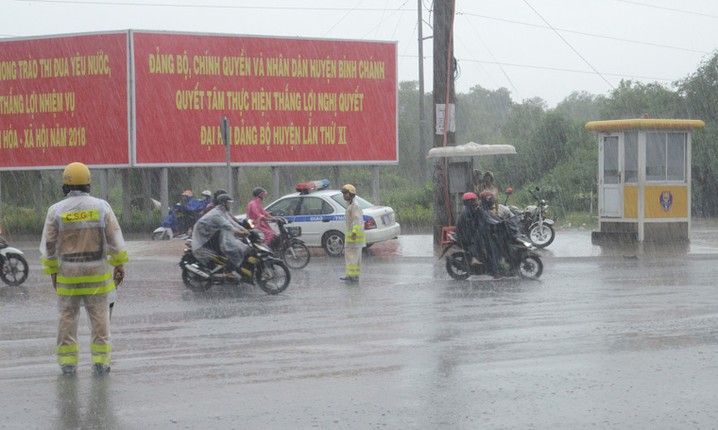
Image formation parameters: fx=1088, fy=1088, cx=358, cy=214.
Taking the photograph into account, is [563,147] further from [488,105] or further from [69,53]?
[488,105]

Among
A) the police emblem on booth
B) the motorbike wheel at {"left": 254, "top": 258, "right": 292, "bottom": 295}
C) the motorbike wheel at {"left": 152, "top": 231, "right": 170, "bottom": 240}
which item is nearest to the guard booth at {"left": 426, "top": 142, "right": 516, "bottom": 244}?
the police emblem on booth

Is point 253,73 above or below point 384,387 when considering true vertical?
above

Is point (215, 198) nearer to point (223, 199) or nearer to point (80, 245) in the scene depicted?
point (223, 199)

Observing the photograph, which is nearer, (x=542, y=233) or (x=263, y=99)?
(x=542, y=233)

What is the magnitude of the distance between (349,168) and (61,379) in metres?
52.9

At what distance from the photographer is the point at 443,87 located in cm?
2233

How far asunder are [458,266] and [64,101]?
19.6m

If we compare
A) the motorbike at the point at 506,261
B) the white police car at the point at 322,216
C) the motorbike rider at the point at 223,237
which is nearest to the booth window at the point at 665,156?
the white police car at the point at 322,216

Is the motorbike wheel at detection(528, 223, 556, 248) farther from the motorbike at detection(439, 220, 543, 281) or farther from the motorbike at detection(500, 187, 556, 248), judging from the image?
the motorbike at detection(439, 220, 543, 281)

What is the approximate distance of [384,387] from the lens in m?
8.05

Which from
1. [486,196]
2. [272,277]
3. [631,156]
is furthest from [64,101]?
[272,277]

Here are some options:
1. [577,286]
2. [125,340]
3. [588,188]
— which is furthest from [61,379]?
[588,188]

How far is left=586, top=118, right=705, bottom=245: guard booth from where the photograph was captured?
23.1 m

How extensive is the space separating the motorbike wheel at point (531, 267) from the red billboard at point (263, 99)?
17075 mm
